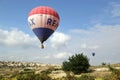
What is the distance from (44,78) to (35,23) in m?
10.5

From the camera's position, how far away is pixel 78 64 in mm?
68125

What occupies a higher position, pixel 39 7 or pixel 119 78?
pixel 39 7

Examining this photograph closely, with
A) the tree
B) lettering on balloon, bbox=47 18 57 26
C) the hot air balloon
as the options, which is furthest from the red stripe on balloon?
the tree

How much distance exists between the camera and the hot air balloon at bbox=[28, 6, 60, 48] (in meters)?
48.8

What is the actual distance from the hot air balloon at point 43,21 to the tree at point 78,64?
1991 cm

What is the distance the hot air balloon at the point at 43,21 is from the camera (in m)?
48.8

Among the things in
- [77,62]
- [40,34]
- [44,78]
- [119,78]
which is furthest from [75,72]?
[119,78]

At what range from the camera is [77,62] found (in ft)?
223

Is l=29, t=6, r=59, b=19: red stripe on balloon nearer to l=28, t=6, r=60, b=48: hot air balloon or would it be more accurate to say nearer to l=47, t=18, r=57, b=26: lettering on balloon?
l=28, t=6, r=60, b=48: hot air balloon

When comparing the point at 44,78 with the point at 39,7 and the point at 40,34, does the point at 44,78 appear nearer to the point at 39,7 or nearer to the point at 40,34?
the point at 40,34

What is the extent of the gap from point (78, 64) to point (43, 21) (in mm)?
22529

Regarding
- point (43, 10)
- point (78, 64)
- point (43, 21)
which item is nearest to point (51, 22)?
point (43, 21)

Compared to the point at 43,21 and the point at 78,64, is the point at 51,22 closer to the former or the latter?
the point at 43,21

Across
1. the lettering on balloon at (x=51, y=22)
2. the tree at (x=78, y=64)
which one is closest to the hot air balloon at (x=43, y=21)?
the lettering on balloon at (x=51, y=22)
